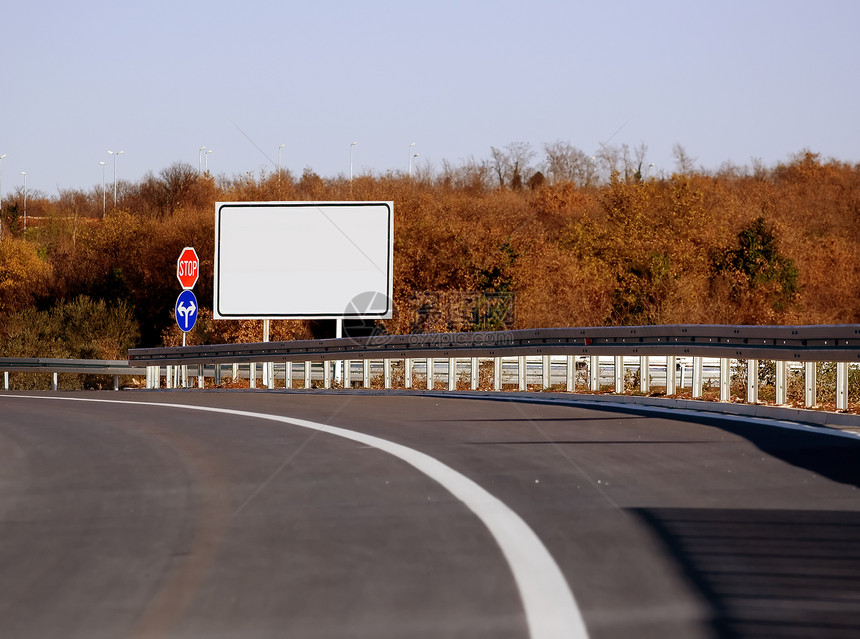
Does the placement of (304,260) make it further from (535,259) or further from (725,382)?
(535,259)

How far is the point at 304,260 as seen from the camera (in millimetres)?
31828

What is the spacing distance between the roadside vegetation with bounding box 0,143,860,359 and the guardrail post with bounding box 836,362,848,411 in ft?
106

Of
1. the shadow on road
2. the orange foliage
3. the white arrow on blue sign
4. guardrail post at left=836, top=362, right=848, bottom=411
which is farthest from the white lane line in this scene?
the orange foliage

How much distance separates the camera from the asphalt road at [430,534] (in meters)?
4.59

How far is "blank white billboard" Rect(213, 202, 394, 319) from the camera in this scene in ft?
102

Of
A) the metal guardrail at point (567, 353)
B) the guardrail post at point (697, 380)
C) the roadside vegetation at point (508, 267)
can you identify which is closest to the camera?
the metal guardrail at point (567, 353)

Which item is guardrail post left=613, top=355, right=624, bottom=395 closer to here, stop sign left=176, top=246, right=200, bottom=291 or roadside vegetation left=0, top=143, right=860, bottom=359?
stop sign left=176, top=246, right=200, bottom=291

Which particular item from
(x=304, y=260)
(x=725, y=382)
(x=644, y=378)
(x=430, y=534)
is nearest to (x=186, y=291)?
(x=304, y=260)

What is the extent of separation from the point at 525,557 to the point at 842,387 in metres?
7.85

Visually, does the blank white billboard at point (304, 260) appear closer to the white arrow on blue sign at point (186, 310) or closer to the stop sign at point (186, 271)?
the stop sign at point (186, 271)

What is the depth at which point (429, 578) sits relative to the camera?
17.0ft

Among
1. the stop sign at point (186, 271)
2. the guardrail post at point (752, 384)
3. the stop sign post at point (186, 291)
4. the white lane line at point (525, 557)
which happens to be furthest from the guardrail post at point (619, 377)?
the stop sign at point (186, 271)

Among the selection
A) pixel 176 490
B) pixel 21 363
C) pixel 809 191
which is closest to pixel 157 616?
pixel 176 490

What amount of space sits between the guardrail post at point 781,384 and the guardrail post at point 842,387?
28.5 inches
